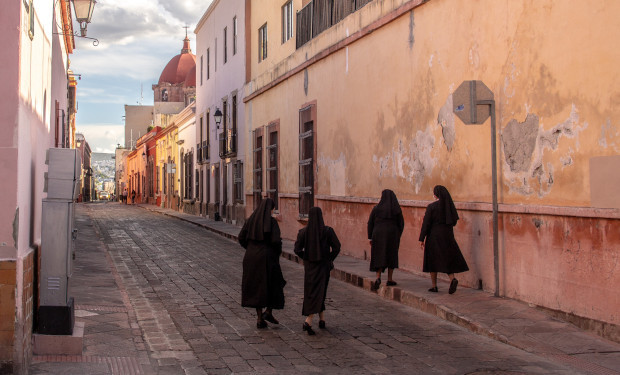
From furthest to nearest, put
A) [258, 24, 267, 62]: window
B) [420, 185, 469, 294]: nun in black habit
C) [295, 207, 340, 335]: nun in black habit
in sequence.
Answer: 1. [258, 24, 267, 62]: window
2. [420, 185, 469, 294]: nun in black habit
3. [295, 207, 340, 335]: nun in black habit

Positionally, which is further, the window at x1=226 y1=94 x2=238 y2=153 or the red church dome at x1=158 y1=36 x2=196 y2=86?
the red church dome at x1=158 y1=36 x2=196 y2=86

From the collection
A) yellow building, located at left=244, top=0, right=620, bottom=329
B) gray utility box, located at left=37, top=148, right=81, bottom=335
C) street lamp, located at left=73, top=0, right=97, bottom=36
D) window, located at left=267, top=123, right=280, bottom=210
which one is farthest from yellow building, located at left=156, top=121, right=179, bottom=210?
gray utility box, located at left=37, top=148, right=81, bottom=335

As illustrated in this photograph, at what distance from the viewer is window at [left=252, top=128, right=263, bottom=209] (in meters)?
23.2

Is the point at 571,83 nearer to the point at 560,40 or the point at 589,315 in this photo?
the point at 560,40

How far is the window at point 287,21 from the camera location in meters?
20.2

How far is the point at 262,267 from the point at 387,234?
305cm

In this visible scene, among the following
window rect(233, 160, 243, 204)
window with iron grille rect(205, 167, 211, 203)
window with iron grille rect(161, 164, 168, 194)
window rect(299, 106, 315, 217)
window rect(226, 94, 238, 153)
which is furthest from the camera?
window with iron grille rect(161, 164, 168, 194)

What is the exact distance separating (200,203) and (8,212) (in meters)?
30.9

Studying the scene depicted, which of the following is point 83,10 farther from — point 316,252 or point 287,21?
point 287,21

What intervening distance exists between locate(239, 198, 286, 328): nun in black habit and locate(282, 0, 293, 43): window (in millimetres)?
12932

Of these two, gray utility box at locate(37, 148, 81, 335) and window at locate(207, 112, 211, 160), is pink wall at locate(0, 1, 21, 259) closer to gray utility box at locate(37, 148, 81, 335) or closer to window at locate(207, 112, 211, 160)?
gray utility box at locate(37, 148, 81, 335)

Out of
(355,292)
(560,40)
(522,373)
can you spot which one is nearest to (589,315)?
(522,373)

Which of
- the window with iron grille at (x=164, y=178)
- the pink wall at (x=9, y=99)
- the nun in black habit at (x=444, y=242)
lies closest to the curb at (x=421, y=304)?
the nun in black habit at (x=444, y=242)

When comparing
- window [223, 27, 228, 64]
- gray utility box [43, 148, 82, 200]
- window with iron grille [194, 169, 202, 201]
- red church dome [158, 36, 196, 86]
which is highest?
red church dome [158, 36, 196, 86]
